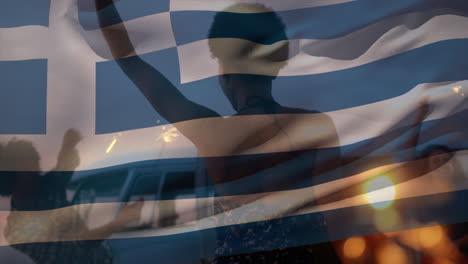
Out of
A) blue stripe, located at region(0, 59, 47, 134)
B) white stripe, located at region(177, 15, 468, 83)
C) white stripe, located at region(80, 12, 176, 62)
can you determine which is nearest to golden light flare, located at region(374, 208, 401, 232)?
white stripe, located at region(177, 15, 468, 83)

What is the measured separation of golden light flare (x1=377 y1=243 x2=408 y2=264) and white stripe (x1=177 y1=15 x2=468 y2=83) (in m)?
0.55

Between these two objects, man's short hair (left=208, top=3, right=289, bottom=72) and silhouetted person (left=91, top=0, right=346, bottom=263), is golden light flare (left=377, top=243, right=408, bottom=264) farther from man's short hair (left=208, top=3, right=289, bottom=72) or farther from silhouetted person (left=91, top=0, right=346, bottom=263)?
man's short hair (left=208, top=3, right=289, bottom=72)

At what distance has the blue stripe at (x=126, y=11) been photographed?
1.62 m

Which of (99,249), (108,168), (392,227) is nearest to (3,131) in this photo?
(108,168)

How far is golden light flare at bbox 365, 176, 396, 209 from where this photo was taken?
4.82 feet

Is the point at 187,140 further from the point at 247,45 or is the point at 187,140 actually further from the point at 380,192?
the point at 380,192

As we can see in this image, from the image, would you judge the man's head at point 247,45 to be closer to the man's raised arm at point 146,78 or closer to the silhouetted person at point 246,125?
the silhouetted person at point 246,125

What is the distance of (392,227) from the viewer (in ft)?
4.86

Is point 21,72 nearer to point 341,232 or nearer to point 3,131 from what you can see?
point 3,131

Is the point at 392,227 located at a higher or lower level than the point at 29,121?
lower

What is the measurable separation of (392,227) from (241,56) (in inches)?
26.6

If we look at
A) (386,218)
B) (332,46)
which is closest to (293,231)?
(386,218)

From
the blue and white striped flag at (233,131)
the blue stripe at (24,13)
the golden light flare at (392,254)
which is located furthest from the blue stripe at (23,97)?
the golden light flare at (392,254)

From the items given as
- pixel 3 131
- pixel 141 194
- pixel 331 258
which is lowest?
pixel 331 258
